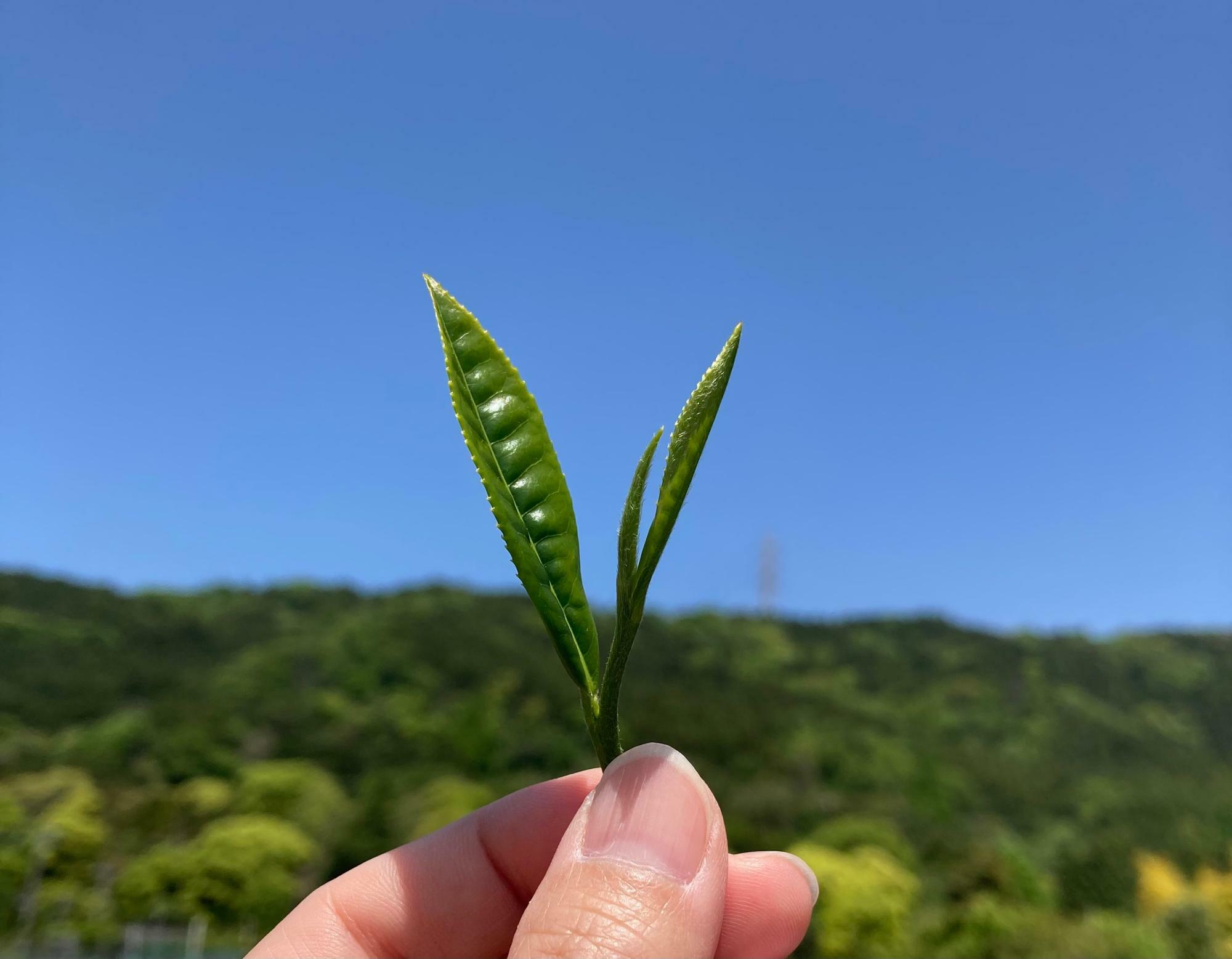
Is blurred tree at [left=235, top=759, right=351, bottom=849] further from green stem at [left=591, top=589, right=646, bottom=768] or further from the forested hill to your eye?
green stem at [left=591, top=589, right=646, bottom=768]

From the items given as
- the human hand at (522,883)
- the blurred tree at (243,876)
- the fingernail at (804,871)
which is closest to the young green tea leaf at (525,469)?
the human hand at (522,883)

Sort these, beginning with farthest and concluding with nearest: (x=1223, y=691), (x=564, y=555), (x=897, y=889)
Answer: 1. (x=1223, y=691)
2. (x=897, y=889)
3. (x=564, y=555)

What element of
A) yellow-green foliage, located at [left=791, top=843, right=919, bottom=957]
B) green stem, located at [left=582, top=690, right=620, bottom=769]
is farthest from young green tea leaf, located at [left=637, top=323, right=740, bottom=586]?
yellow-green foliage, located at [left=791, top=843, right=919, bottom=957]

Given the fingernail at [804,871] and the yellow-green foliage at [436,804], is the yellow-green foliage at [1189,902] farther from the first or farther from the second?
the fingernail at [804,871]

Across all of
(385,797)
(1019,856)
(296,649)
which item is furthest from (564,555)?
(296,649)

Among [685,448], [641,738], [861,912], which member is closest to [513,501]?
[685,448]

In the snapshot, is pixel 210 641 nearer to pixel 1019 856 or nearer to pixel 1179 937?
pixel 1019 856
